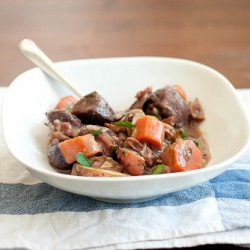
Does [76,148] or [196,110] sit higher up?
[76,148]

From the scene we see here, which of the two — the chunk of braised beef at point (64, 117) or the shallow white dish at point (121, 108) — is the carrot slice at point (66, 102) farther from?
the chunk of braised beef at point (64, 117)

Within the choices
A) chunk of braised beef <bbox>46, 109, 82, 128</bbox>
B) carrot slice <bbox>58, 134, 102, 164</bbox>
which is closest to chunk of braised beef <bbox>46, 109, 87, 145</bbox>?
chunk of braised beef <bbox>46, 109, 82, 128</bbox>

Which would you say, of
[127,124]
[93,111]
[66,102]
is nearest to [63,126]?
[93,111]

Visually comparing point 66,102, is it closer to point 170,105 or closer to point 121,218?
point 170,105

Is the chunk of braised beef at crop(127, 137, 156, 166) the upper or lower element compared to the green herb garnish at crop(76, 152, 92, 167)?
lower

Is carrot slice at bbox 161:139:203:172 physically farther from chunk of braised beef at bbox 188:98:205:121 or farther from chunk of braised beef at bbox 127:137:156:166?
chunk of braised beef at bbox 188:98:205:121

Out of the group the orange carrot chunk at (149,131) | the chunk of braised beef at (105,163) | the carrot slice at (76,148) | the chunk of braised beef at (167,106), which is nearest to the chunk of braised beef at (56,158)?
the carrot slice at (76,148)

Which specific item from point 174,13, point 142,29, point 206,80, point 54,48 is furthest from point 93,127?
point 174,13
